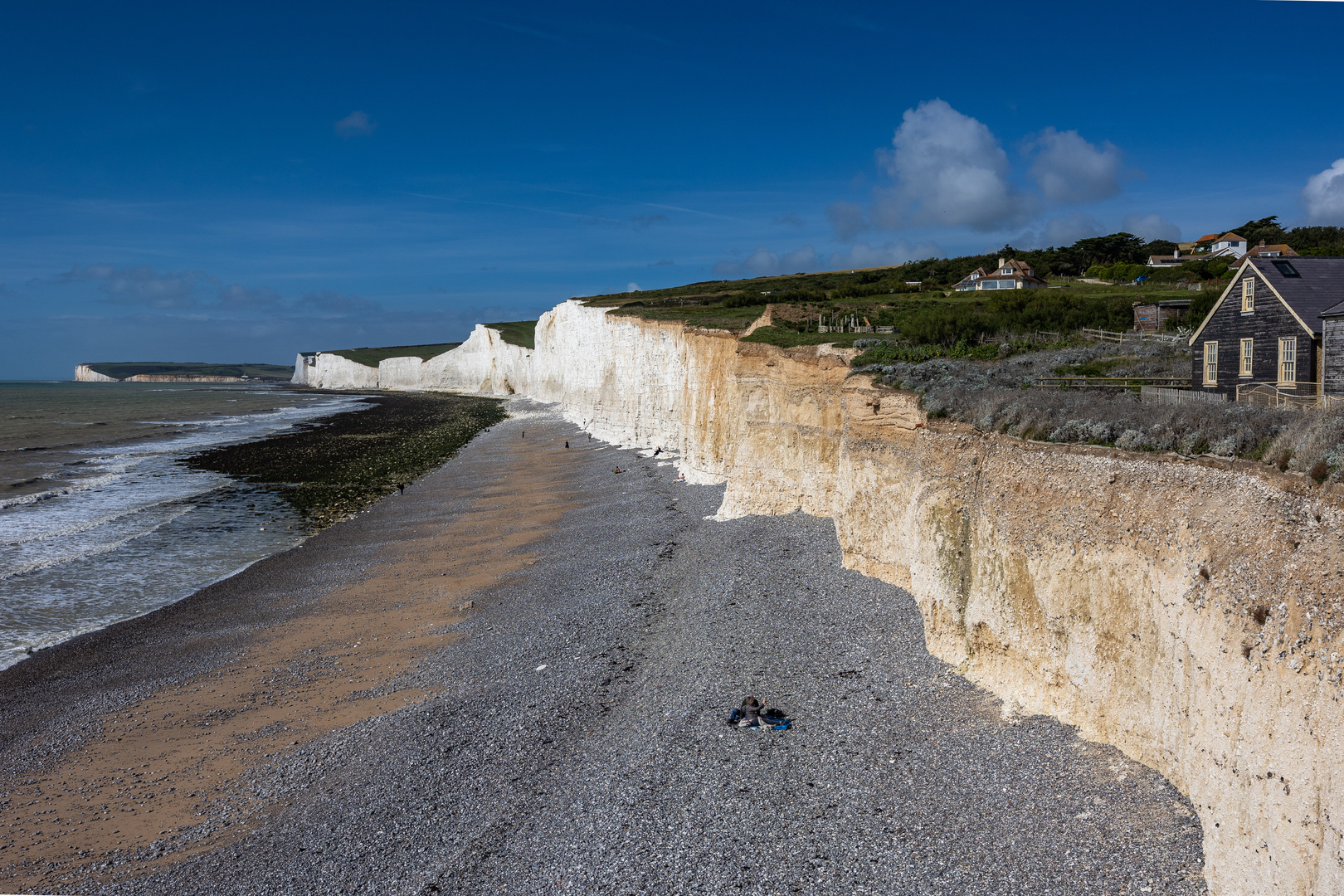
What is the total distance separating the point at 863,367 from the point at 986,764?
9291mm

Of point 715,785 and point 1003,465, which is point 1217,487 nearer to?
point 1003,465

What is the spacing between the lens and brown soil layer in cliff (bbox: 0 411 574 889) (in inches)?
367

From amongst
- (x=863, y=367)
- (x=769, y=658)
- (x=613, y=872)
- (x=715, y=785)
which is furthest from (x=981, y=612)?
(x=863, y=367)

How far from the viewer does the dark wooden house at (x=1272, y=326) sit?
47.0 feet

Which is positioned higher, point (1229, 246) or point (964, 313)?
point (1229, 246)

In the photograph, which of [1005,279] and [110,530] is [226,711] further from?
[1005,279]

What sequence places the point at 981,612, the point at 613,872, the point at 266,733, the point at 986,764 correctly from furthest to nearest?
the point at 266,733
the point at 981,612
the point at 986,764
the point at 613,872

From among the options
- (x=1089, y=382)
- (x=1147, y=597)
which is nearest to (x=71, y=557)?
(x=1147, y=597)

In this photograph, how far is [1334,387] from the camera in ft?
45.0

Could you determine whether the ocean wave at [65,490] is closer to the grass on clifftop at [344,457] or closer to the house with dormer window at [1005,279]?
the grass on clifftop at [344,457]

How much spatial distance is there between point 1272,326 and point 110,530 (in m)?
33.0

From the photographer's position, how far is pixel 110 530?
980 inches

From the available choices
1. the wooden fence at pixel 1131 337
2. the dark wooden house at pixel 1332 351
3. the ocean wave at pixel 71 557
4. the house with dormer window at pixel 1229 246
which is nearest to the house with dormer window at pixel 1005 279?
the house with dormer window at pixel 1229 246

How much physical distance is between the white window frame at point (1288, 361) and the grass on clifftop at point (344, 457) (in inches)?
1064
